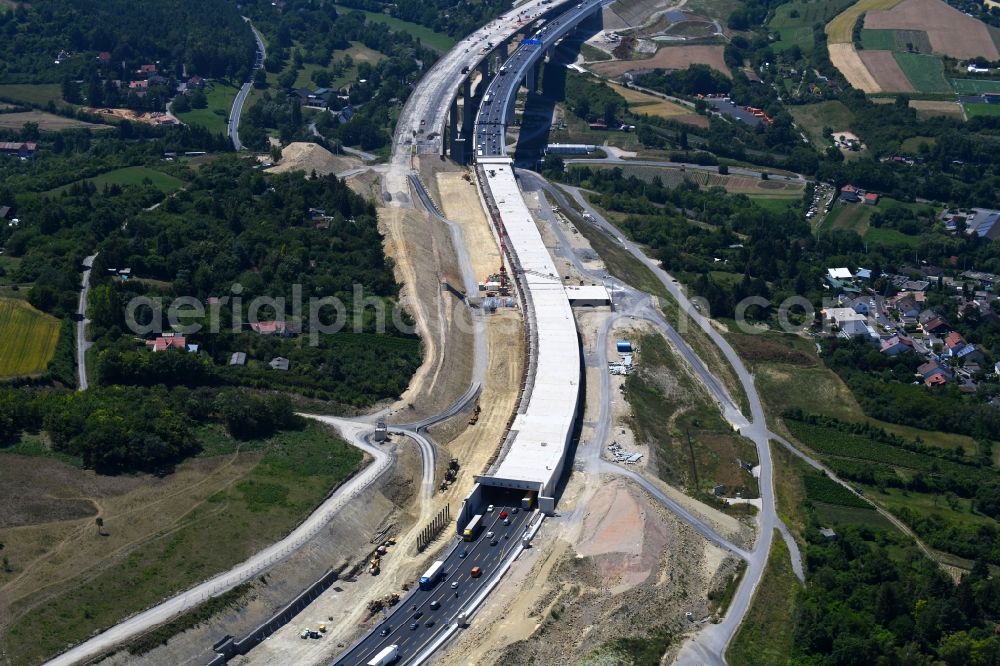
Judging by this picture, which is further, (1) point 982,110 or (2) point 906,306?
(1) point 982,110

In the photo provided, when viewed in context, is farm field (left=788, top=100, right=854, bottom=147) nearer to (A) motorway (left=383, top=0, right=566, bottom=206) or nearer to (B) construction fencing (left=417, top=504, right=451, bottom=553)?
(A) motorway (left=383, top=0, right=566, bottom=206)

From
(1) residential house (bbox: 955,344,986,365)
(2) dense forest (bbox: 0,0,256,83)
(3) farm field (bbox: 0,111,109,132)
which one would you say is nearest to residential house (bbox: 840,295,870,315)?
(1) residential house (bbox: 955,344,986,365)

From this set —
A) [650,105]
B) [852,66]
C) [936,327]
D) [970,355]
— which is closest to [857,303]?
[936,327]

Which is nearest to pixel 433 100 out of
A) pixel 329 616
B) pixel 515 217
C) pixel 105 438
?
pixel 515 217

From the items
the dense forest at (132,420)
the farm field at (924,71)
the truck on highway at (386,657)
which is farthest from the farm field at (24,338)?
the farm field at (924,71)

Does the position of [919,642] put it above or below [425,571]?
below

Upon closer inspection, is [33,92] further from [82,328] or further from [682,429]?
[682,429]

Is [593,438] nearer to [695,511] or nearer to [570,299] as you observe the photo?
[695,511]
